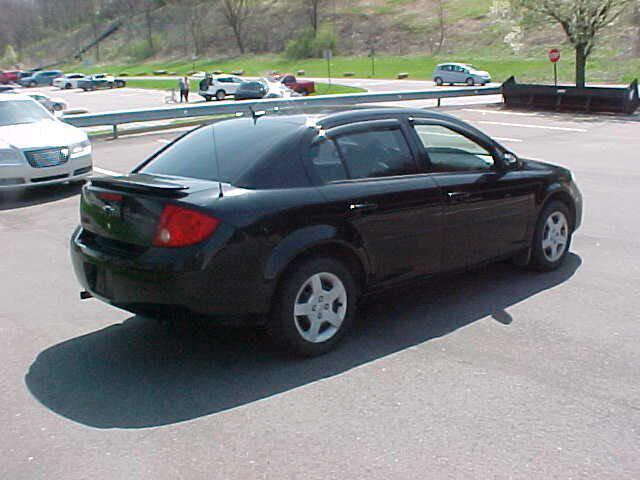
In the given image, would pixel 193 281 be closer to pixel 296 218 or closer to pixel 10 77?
pixel 296 218

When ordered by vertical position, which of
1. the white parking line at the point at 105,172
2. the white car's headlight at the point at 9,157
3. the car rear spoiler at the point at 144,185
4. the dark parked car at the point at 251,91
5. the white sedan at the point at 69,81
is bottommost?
the white parking line at the point at 105,172

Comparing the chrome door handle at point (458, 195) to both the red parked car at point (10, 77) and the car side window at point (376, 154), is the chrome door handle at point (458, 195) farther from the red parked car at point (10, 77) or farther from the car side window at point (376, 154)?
the red parked car at point (10, 77)

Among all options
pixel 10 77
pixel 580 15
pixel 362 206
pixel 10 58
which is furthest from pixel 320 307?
pixel 10 58

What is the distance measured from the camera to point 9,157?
11336 millimetres

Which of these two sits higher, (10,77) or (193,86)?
(10,77)

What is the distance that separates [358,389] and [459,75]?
4794 centimetres

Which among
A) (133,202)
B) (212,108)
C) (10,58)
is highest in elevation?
(10,58)

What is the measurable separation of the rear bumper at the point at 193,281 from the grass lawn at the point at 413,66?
31.1 metres

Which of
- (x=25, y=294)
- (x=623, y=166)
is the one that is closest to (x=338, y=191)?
(x=25, y=294)

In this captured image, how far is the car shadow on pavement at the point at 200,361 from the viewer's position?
4332mm

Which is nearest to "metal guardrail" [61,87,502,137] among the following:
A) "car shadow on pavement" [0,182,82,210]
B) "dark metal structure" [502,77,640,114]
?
"dark metal structure" [502,77,640,114]

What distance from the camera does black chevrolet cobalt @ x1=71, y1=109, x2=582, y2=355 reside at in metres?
4.57

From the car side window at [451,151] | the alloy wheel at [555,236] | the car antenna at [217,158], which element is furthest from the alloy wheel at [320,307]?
the alloy wheel at [555,236]

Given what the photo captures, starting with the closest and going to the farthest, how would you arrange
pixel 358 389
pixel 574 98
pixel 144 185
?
pixel 358 389, pixel 144 185, pixel 574 98
